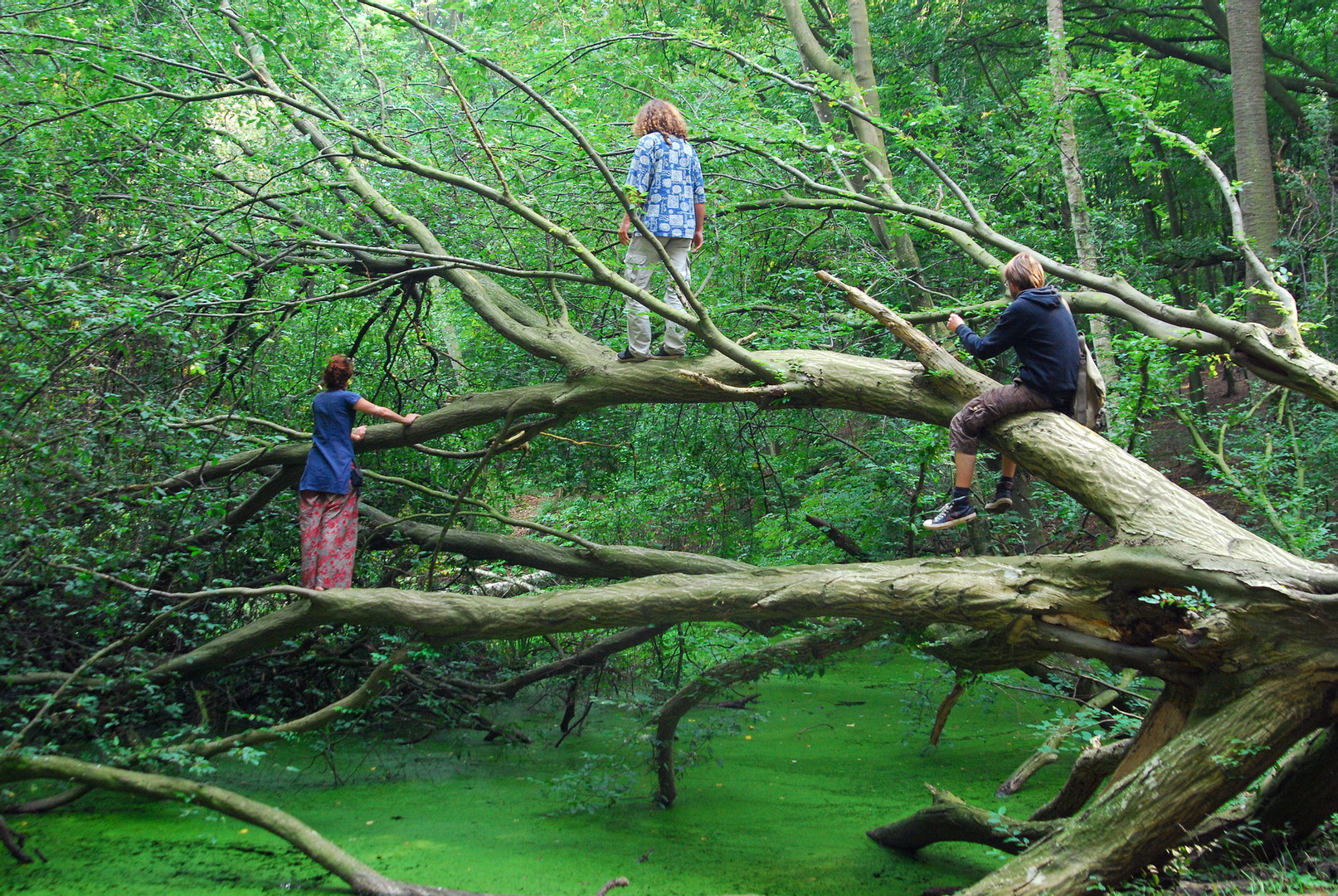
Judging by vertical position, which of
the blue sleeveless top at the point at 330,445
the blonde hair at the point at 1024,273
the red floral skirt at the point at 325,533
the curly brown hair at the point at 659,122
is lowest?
the red floral skirt at the point at 325,533

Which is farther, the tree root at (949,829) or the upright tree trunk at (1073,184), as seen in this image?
the upright tree trunk at (1073,184)

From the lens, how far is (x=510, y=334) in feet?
21.1

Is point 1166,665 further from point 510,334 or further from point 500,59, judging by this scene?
point 500,59

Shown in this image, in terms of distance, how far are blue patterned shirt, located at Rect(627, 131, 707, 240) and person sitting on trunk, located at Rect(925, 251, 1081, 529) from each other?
1.64 metres

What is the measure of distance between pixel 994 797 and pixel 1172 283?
9.90m

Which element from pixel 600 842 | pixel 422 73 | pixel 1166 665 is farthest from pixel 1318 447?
pixel 422 73

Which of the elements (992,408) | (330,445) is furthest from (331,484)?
(992,408)

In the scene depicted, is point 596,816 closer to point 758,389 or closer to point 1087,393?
point 758,389

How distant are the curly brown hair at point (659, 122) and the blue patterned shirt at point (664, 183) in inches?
1.3

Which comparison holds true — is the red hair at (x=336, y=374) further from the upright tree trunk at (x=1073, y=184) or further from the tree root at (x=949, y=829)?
the upright tree trunk at (x=1073, y=184)

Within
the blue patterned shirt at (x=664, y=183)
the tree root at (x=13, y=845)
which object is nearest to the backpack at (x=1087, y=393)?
the blue patterned shirt at (x=664, y=183)

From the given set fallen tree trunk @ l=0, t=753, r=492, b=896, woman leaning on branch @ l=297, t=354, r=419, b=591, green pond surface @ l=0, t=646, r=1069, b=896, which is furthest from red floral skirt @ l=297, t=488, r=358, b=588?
fallen tree trunk @ l=0, t=753, r=492, b=896

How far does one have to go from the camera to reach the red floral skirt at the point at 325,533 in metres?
5.61

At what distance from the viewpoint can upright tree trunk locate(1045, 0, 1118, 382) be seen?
297 inches
